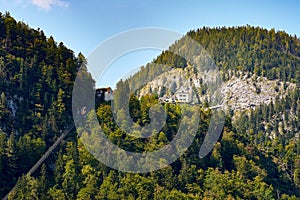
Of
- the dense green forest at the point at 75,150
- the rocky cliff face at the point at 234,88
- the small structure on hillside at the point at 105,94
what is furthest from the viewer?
the rocky cliff face at the point at 234,88

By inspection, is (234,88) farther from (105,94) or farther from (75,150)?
(75,150)

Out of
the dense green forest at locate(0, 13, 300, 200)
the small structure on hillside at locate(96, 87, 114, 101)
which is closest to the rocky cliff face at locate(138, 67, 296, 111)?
the dense green forest at locate(0, 13, 300, 200)

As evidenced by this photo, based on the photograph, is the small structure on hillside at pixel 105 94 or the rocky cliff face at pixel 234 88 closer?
the small structure on hillside at pixel 105 94

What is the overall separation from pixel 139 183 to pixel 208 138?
1665 centimetres

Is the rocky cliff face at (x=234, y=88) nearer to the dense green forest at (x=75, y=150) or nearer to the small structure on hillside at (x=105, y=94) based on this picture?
the dense green forest at (x=75, y=150)

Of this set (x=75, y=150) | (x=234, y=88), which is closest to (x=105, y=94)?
(x=75, y=150)

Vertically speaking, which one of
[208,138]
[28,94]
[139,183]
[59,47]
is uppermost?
[59,47]

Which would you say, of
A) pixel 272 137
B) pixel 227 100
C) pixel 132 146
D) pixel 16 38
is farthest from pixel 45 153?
pixel 227 100

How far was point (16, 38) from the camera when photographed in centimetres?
8694

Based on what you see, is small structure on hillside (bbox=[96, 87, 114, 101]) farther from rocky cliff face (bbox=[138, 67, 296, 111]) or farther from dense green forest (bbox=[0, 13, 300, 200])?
rocky cliff face (bbox=[138, 67, 296, 111])

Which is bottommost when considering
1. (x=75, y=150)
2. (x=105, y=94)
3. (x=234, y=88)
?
(x=75, y=150)

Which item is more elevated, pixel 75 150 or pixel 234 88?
pixel 234 88

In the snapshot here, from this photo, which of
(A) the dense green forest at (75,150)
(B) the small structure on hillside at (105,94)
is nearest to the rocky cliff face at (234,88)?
(A) the dense green forest at (75,150)

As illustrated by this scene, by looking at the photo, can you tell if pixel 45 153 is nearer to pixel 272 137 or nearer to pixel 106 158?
pixel 106 158
